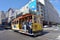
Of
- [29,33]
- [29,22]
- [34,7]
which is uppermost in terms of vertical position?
[34,7]

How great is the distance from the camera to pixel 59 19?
17062 centimetres

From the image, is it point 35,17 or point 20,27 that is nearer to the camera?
point 35,17

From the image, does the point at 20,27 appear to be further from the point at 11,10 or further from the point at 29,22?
the point at 11,10

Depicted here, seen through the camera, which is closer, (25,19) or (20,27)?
(25,19)

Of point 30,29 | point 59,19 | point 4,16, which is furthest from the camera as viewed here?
point 59,19

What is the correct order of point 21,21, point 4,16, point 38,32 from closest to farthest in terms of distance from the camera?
point 38,32 → point 21,21 → point 4,16

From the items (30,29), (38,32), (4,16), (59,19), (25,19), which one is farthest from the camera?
(59,19)

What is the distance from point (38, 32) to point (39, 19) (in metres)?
1.66

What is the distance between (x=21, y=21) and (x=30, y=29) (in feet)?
13.2

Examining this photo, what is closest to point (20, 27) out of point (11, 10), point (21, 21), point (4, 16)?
point (21, 21)

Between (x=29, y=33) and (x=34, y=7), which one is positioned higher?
(x=34, y=7)

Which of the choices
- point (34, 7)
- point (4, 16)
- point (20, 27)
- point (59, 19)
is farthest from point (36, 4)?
point (59, 19)

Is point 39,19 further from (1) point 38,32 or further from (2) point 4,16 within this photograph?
(2) point 4,16

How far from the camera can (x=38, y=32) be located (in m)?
17.0
